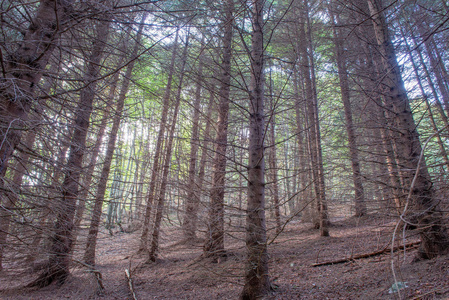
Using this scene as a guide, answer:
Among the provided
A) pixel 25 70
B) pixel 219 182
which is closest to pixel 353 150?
pixel 219 182

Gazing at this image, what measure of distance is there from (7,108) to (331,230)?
950 centimetres

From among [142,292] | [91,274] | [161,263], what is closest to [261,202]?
[142,292]

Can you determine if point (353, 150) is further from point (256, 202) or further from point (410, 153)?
point (256, 202)

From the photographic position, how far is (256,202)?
3.39 metres

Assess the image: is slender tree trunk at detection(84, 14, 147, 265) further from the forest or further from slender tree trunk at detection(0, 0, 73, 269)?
slender tree trunk at detection(0, 0, 73, 269)

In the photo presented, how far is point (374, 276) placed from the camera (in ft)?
13.1

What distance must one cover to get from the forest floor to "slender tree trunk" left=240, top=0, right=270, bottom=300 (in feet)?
0.53

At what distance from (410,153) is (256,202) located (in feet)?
9.09

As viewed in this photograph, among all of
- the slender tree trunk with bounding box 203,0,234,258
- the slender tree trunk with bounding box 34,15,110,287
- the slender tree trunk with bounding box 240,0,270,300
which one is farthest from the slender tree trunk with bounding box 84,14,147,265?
the slender tree trunk with bounding box 240,0,270,300

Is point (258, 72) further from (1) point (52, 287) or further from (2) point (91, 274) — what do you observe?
(1) point (52, 287)

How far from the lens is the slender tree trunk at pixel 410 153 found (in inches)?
143

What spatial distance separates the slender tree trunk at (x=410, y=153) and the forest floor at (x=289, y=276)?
311 millimetres

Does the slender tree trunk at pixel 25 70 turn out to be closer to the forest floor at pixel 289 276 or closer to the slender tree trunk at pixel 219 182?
the slender tree trunk at pixel 219 182

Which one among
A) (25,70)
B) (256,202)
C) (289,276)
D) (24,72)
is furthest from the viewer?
(289,276)
